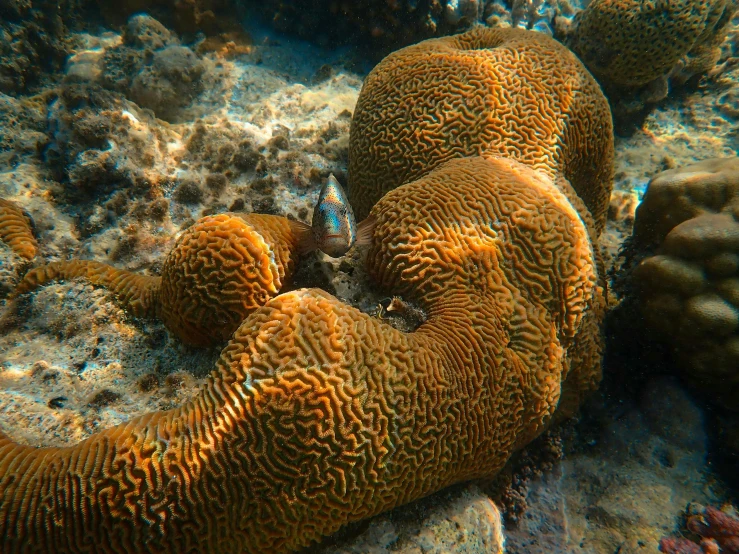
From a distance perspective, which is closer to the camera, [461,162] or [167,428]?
[167,428]

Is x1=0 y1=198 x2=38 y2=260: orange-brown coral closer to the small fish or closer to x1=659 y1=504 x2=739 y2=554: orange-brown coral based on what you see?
the small fish

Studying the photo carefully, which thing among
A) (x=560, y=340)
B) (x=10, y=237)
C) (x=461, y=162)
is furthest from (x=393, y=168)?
(x=10, y=237)

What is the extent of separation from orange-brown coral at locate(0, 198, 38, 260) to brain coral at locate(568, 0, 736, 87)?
7819 mm

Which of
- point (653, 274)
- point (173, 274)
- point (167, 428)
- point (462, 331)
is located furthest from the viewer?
point (653, 274)

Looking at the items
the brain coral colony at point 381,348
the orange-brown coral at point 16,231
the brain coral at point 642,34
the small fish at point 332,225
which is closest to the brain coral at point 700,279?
the brain coral colony at point 381,348

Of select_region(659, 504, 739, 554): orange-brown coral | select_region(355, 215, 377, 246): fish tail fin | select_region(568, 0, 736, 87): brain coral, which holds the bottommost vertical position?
select_region(659, 504, 739, 554): orange-brown coral

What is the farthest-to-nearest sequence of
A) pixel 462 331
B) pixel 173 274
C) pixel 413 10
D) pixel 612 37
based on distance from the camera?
pixel 413 10 → pixel 612 37 → pixel 173 274 → pixel 462 331

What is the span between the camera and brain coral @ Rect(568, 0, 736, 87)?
515 cm

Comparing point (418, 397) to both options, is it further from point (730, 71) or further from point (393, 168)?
point (730, 71)

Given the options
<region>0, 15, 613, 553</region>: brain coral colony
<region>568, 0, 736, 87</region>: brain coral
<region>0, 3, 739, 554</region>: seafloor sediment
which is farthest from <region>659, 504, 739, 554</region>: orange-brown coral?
<region>568, 0, 736, 87</region>: brain coral

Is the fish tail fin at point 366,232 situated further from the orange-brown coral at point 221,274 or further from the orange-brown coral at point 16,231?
the orange-brown coral at point 16,231

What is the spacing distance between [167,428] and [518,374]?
2.56 meters

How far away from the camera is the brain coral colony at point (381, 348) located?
235 centimetres

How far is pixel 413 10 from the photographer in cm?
642
